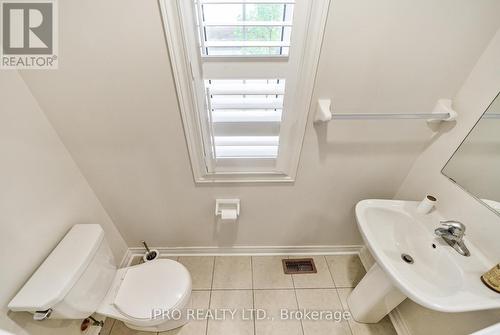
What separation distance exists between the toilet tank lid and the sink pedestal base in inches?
56.8

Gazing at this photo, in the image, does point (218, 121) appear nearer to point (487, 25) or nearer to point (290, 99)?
point (290, 99)

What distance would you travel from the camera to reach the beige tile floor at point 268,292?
1274 mm

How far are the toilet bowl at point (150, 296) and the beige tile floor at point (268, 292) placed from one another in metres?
0.25

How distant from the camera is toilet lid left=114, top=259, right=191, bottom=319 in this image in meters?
1.04

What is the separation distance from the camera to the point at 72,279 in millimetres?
861

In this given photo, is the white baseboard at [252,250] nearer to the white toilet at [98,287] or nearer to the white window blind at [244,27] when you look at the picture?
the white toilet at [98,287]

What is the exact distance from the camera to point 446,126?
1.00 m

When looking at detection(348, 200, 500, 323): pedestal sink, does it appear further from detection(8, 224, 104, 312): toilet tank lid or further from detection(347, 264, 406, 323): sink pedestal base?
detection(8, 224, 104, 312): toilet tank lid

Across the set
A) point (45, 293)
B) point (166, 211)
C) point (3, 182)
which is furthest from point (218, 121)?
point (45, 293)

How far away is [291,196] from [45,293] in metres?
1.22

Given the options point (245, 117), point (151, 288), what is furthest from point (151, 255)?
point (245, 117)
